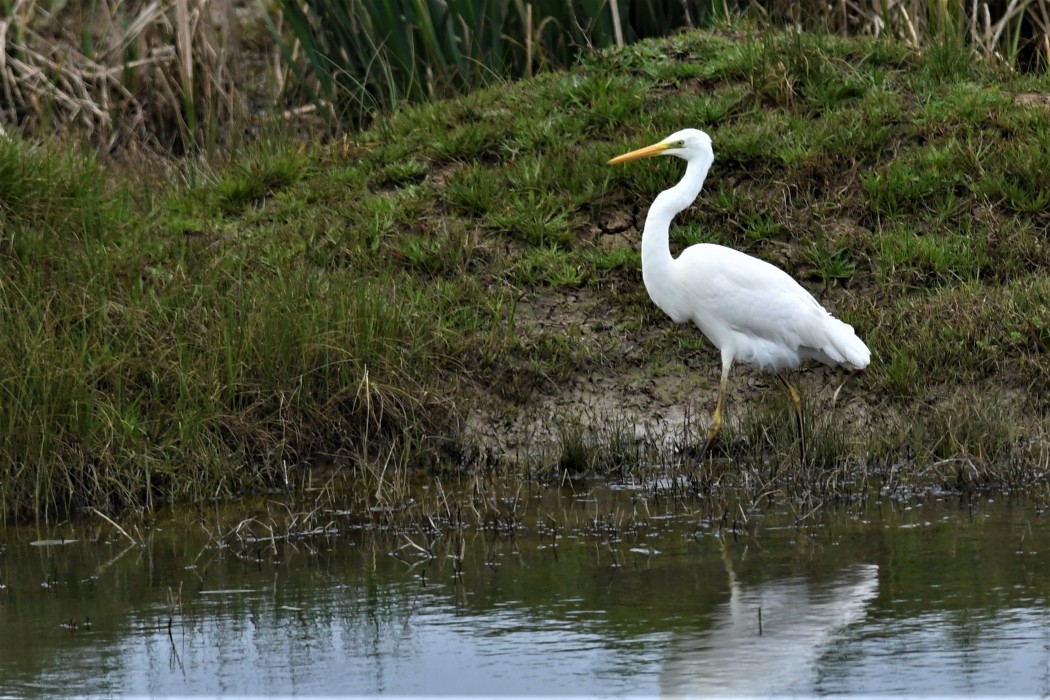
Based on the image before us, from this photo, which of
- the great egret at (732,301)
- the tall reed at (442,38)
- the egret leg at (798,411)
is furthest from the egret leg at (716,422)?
the tall reed at (442,38)

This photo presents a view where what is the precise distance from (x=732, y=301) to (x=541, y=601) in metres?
2.71

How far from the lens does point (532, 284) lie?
856cm

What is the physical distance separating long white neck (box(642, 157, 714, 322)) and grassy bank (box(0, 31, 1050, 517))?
0.65 m

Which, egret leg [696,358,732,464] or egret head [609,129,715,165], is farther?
egret head [609,129,715,165]

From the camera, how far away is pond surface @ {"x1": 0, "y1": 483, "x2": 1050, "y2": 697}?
13.3ft

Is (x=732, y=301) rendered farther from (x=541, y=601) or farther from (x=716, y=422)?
(x=541, y=601)

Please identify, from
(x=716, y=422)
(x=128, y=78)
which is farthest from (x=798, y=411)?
(x=128, y=78)

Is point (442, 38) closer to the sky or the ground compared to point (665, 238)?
closer to the sky

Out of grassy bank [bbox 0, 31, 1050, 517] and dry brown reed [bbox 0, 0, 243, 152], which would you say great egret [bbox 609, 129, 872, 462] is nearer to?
grassy bank [bbox 0, 31, 1050, 517]

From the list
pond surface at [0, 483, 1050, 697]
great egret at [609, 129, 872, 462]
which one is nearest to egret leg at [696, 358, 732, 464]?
great egret at [609, 129, 872, 462]

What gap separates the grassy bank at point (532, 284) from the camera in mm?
6707

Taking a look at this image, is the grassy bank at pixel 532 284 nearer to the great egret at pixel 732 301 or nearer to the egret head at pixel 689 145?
the great egret at pixel 732 301

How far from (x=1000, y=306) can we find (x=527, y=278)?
2582 millimetres

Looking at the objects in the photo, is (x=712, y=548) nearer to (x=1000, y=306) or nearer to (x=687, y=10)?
(x=1000, y=306)
